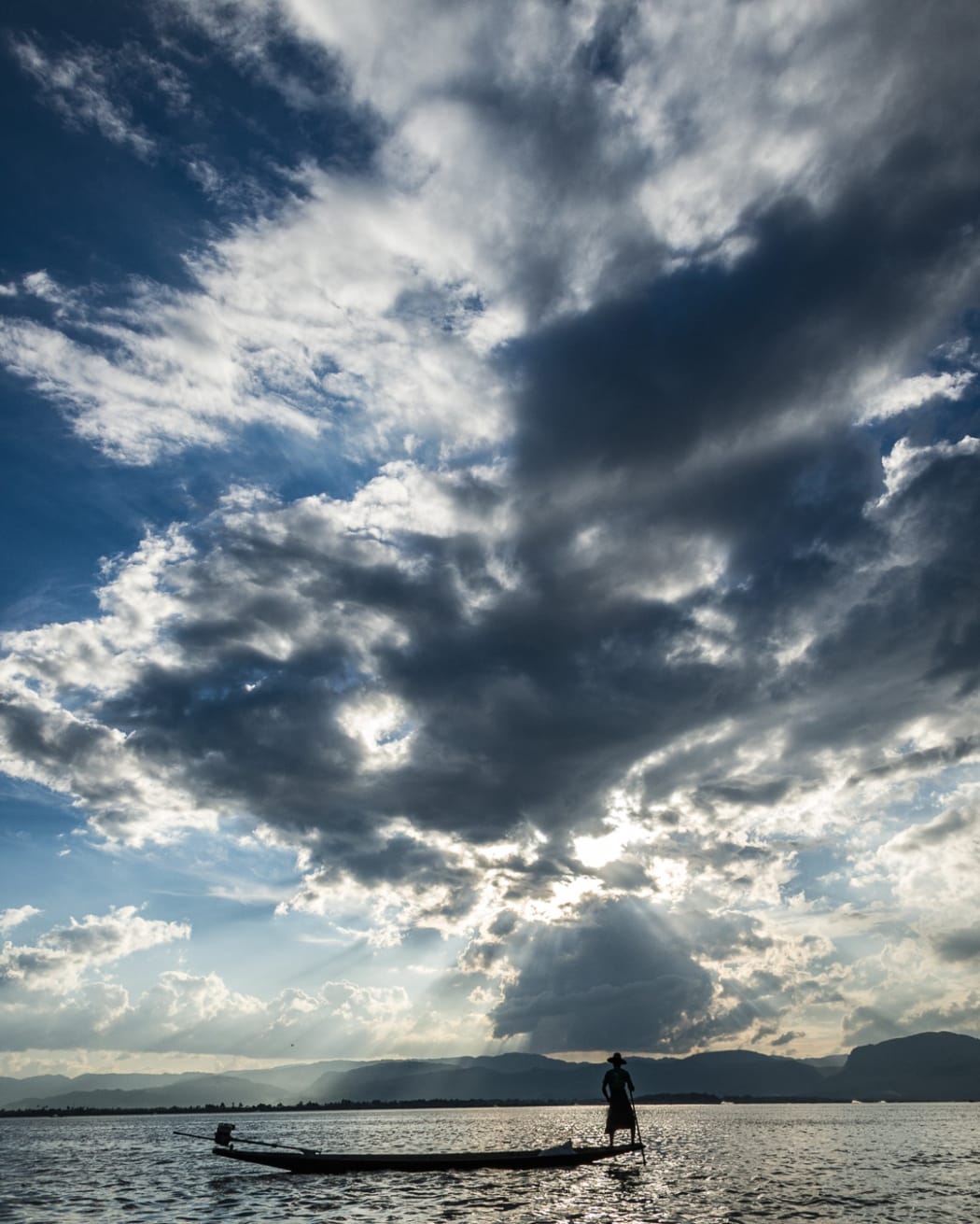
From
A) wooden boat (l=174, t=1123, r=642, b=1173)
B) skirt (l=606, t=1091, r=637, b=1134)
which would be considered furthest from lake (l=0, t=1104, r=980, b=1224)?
skirt (l=606, t=1091, r=637, b=1134)

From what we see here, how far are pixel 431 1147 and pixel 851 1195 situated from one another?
186 ft

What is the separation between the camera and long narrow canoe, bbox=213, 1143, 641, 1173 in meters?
51.1

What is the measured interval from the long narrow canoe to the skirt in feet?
3.75

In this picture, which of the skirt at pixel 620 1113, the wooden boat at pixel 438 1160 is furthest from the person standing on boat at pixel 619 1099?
the wooden boat at pixel 438 1160

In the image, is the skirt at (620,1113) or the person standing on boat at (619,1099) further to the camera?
the skirt at (620,1113)

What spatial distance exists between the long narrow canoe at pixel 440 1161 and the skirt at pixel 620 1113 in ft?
3.75

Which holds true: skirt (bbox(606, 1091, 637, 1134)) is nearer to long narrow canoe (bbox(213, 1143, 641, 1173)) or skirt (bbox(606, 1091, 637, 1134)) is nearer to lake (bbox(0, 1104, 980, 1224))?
long narrow canoe (bbox(213, 1143, 641, 1173))

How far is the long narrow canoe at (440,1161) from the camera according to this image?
168ft

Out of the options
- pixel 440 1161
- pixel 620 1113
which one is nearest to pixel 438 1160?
pixel 440 1161

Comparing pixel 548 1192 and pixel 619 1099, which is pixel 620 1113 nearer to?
pixel 619 1099

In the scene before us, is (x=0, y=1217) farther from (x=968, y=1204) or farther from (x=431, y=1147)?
(x=431, y=1147)

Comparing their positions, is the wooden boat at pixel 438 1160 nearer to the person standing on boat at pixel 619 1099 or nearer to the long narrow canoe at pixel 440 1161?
A: the long narrow canoe at pixel 440 1161

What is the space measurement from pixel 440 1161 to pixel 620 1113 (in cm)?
1158

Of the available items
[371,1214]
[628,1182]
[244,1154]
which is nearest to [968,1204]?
[628,1182]
